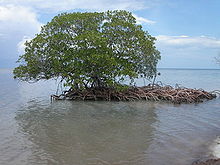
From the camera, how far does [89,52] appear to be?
18.9m

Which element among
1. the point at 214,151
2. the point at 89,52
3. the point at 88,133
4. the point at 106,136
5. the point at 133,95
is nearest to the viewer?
the point at 214,151

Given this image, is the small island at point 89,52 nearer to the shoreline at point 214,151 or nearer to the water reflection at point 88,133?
the water reflection at point 88,133

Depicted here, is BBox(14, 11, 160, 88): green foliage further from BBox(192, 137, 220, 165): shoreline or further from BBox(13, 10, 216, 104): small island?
BBox(192, 137, 220, 165): shoreline

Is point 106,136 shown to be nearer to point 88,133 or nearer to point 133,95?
point 88,133

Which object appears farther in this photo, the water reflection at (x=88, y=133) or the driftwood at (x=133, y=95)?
the driftwood at (x=133, y=95)

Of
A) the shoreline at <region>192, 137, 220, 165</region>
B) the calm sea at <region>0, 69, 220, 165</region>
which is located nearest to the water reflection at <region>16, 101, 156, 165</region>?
the calm sea at <region>0, 69, 220, 165</region>

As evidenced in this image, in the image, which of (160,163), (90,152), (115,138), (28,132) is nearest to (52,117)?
(28,132)

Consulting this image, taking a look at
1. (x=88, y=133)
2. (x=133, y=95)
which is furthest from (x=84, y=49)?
(x=88, y=133)

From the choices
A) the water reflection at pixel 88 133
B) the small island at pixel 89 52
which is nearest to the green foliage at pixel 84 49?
the small island at pixel 89 52

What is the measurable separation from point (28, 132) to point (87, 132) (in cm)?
248

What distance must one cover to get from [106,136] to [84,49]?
9.97m

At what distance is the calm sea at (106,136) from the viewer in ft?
26.2

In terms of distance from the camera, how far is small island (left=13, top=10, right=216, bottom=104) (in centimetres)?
1905

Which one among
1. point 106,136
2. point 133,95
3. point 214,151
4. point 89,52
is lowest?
point 214,151
